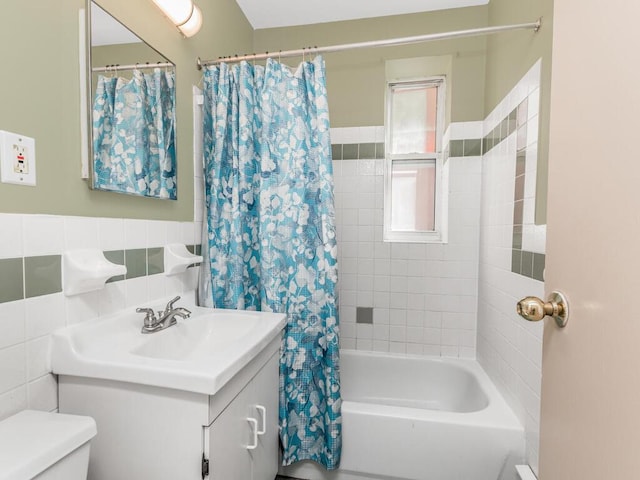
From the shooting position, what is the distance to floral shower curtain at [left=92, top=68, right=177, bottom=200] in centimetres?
106

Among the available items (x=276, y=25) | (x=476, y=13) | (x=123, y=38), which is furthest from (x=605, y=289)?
(x=276, y=25)

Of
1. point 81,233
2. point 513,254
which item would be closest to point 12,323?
point 81,233

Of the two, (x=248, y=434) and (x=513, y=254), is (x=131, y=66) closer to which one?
(x=248, y=434)

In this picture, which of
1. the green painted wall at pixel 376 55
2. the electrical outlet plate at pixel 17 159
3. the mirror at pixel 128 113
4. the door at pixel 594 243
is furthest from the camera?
the green painted wall at pixel 376 55

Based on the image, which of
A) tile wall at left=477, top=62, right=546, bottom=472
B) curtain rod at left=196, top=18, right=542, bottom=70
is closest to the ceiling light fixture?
Result: curtain rod at left=196, top=18, right=542, bottom=70

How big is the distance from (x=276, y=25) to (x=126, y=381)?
2.41 meters

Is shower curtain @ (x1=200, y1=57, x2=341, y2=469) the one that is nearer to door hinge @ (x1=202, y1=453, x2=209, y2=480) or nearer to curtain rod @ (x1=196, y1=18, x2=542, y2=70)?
curtain rod @ (x1=196, y1=18, x2=542, y2=70)

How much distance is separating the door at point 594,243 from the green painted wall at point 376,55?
161 centimetres

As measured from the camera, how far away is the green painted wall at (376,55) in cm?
207

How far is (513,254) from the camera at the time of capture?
1562 millimetres

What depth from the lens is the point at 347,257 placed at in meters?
2.27

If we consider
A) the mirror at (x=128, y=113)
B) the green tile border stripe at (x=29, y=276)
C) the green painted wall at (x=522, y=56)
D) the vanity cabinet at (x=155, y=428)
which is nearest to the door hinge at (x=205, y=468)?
the vanity cabinet at (x=155, y=428)

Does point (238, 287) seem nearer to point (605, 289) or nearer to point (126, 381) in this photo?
point (126, 381)

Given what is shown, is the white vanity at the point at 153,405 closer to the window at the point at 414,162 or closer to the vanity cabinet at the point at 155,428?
the vanity cabinet at the point at 155,428
